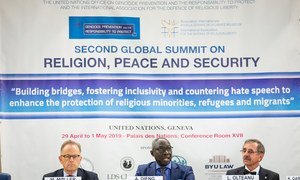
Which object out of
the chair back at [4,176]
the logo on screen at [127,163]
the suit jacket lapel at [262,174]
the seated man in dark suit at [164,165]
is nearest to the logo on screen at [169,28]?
the seated man in dark suit at [164,165]

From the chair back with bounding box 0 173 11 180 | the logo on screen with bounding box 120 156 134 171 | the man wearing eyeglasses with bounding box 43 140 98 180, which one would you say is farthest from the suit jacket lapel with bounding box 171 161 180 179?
the chair back with bounding box 0 173 11 180

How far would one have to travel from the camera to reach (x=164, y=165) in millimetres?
2123

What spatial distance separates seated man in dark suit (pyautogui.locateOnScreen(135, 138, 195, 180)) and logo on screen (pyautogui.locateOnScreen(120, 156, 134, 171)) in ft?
0.15

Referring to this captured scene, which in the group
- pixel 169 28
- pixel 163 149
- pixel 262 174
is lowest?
pixel 262 174

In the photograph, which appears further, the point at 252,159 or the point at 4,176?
the point at 252,159

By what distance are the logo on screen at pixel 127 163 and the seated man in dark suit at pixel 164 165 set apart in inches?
1.9

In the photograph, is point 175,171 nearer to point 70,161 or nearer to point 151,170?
point 151,170

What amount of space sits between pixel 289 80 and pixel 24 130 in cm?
130

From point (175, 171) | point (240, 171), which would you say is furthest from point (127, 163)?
point (240, 171)

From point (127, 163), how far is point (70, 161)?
0.27m

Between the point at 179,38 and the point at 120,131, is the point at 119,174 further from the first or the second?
the point at 179,38

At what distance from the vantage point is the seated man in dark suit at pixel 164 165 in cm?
212

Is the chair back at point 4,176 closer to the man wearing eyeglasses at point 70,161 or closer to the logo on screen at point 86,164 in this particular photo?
the man wearing eyeglasses at point 70,161

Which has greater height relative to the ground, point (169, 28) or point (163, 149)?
point (169, 28)
